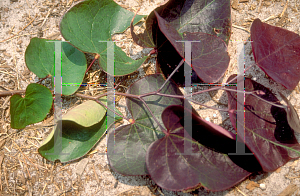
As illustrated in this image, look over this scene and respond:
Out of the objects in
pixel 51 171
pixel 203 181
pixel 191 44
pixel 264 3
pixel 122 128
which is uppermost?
pixel 264 3

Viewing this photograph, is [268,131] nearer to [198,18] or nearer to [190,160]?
[190,160]

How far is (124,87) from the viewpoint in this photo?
1118 mm

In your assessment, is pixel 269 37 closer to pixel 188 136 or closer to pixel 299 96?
pixel 299 96

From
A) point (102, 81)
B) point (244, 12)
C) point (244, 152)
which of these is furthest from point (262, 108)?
point (102, 81)

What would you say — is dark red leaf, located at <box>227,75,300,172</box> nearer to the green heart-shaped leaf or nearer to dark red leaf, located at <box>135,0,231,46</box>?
dark red leaf, located at <box>135,0,231,46</box>

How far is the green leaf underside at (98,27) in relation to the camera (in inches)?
37.0

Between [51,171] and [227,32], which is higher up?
[227,32]

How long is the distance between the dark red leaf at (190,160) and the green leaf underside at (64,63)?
18.5 inches

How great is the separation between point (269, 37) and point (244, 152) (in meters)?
0.51

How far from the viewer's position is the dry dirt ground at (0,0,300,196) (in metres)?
1.07

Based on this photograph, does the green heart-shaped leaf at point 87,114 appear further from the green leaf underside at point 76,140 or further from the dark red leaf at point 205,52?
the dark red leaf at point 205,52

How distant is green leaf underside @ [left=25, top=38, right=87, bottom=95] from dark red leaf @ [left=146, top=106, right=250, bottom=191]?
1.54ft

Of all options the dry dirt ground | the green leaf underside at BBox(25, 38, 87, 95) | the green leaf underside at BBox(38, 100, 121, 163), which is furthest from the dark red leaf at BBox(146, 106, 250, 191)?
the green leaf underside at BBox(25, 38, 87, 95)

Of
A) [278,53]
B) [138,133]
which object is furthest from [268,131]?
[138,133]
